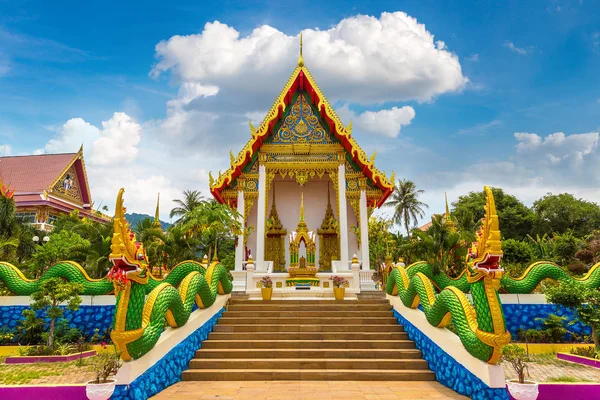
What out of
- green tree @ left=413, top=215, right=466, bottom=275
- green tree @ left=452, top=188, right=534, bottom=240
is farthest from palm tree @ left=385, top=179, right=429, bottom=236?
green tree @ left=413, top=215, right=466, bottom=275

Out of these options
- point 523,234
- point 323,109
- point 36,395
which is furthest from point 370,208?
point 523,234

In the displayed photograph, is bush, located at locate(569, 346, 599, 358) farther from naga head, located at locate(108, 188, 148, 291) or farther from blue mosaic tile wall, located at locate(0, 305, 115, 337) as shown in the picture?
blue mosaic tile wall, located at locate(0, 305, 115, 337)

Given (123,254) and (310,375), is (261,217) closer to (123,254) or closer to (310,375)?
(310,375)

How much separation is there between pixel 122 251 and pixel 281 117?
1042 cm

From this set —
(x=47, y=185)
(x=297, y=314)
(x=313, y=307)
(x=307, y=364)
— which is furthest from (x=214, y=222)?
(x=47, y=185)

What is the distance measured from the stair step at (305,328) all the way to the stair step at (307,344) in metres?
0.51

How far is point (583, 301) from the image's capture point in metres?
6.96

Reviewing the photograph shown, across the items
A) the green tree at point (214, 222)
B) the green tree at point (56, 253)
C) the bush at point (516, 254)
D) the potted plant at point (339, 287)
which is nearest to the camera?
the potted plant at point (339, 287)

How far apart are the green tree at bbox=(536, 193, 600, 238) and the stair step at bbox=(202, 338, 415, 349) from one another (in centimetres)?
2805

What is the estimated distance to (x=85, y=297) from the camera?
316 inches

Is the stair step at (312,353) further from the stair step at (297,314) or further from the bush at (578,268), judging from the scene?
the bush at (578,268)

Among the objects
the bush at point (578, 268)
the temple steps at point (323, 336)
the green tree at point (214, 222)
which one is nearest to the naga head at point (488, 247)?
the temple steps at point (323, 336)

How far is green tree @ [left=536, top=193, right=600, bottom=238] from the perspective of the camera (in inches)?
1144

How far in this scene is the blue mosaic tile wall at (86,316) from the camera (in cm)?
791
